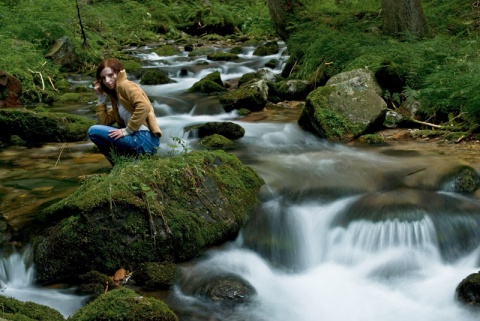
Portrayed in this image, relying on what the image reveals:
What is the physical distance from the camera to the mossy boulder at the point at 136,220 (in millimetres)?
5270

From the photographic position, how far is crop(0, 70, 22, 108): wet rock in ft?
38.2

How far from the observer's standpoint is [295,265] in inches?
228

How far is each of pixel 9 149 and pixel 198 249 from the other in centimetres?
483

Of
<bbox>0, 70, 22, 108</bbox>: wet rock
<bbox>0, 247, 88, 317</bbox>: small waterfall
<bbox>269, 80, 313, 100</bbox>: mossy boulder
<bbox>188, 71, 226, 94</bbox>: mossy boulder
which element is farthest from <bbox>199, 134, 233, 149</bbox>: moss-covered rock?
<bbox>0, 70, 22, 108</bbox>: wet rock

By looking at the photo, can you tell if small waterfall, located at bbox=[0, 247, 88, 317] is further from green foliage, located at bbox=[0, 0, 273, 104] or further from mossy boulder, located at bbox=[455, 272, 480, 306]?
green foliage, located at bbox=[0, 0, 273, 104]

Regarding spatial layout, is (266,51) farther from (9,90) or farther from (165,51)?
(9,90)

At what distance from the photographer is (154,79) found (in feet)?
49.4

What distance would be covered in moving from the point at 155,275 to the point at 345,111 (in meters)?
5.43

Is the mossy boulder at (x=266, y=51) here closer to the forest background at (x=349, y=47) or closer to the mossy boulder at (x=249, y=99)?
the forest background at (x=349, y=47)

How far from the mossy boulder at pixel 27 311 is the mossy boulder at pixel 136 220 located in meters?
1.13

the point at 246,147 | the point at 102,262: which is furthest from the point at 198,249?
the point at 246,147

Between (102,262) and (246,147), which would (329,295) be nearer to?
(102,262)

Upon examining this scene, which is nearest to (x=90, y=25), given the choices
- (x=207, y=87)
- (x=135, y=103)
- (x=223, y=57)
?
(x=223, y=57)

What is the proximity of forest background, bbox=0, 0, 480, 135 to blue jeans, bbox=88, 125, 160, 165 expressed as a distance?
5023 millimetres
